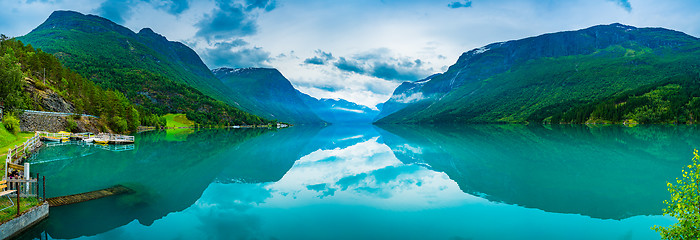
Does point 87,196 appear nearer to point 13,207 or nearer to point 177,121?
point 13,207

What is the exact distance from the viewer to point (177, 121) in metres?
152

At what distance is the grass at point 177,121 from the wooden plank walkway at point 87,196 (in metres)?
142

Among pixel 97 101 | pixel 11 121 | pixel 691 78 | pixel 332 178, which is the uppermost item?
pixel 691 78

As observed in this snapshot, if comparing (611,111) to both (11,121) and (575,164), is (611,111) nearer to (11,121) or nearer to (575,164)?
(575,164)

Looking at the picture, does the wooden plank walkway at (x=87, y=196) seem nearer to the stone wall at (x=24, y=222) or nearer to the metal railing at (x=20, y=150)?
the stone wall at (x=24, y=222)

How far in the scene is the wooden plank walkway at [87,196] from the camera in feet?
53.1

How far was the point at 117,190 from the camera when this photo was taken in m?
19.6

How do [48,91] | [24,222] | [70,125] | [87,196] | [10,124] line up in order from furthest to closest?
[48,91]
[70,125]
[10,124]
[87,196]
[24,222]

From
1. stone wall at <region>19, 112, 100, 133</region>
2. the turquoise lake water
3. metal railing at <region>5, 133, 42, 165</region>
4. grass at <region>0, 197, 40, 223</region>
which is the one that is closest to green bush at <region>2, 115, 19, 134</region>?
metal railing at <region>5, 133, 42, 165</region>

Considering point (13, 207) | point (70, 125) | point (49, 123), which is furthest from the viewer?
point (70, 125)

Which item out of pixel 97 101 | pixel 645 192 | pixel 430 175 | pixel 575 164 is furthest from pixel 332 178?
pixel 97 101

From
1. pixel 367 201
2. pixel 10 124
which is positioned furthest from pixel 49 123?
pixel 367 201

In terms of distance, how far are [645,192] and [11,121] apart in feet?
228

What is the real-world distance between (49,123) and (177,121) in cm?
9555
